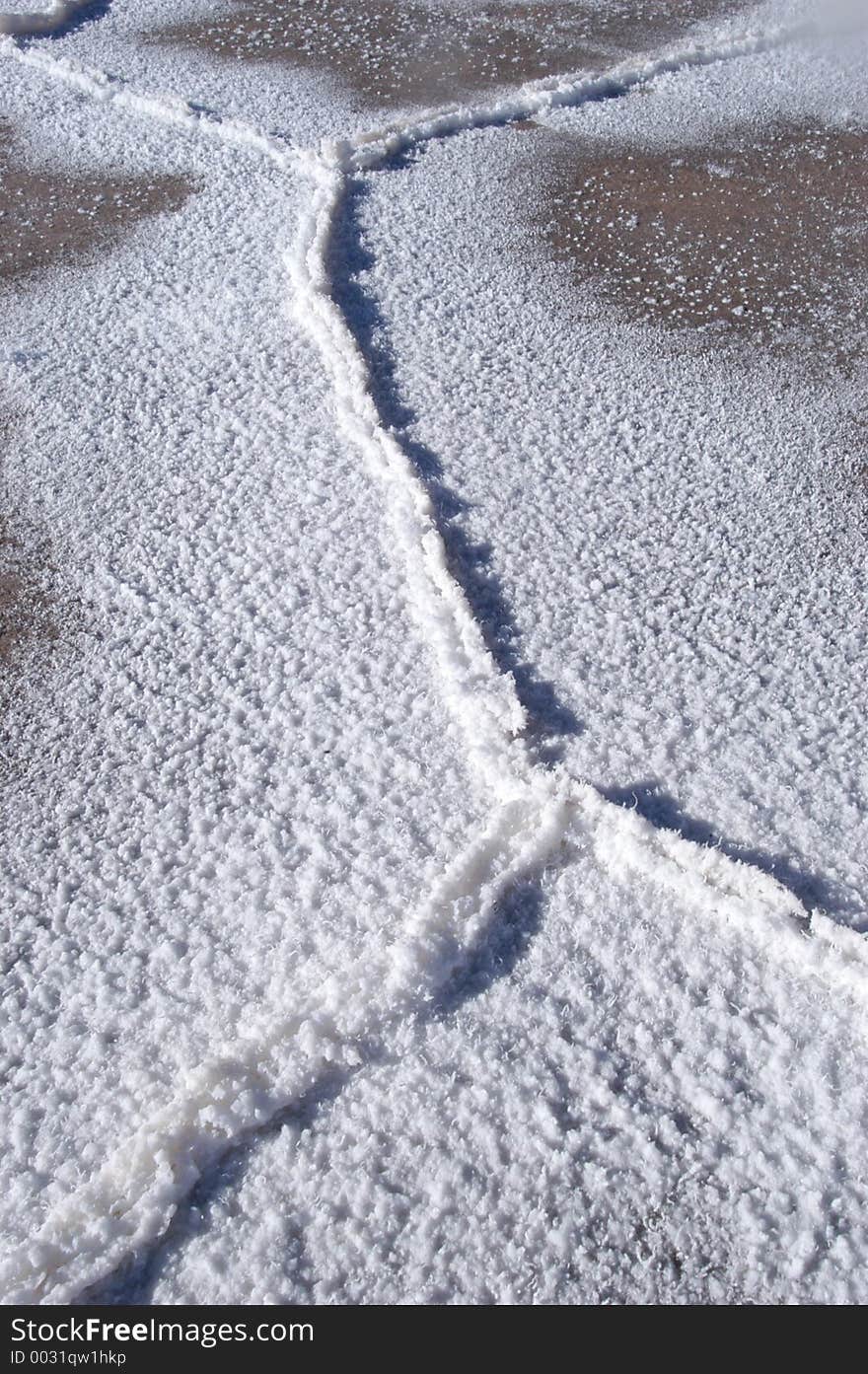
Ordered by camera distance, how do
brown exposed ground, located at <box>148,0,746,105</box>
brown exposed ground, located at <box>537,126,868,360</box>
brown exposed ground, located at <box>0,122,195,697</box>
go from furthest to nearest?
brown exposed ground, located at <box>148,0,746,105</box>
brown exposed ground, located at <box>0,122,195,697</box>
brown exposed ground, located at <box>537,126,868,360</box>

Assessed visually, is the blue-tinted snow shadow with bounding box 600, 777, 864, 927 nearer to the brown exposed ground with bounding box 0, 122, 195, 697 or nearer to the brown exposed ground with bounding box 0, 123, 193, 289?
the brown exposed ground with bounding box 0, 122, 195, 697

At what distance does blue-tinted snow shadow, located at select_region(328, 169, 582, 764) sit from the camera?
222 centimetres

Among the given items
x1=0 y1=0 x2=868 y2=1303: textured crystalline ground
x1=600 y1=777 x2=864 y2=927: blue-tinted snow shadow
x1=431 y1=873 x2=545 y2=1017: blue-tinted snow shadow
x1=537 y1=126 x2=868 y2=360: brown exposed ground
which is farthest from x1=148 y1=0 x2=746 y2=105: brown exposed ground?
x1=431 y1=873 x2=545 y2=1017: blue-tinted snow shadow

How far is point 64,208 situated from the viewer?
4.00 meters

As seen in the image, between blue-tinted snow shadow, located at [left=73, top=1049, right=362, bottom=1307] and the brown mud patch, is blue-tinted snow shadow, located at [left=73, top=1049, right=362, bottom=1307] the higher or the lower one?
the lower one

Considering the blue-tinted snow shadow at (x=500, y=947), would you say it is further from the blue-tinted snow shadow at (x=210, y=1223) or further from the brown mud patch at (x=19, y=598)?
the brown mud patch at (x=19, y=598)

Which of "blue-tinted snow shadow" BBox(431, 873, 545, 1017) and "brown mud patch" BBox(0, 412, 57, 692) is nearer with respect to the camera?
"blue-tinted snow shadow" BBox(431, 873, 545, 1017)

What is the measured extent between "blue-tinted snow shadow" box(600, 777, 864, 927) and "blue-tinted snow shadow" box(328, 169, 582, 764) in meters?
0.18

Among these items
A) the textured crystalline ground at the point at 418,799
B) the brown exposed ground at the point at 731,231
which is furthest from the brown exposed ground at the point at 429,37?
the textured crystalline ground at the point at 418,799

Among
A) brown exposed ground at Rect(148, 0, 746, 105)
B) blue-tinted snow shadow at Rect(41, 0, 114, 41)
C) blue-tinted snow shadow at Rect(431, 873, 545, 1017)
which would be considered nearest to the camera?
blue-tinted snow shadow at Rect(431, 873, 545, 1017)

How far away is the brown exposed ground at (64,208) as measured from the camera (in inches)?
148

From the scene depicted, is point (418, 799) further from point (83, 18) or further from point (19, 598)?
point (83, 18)

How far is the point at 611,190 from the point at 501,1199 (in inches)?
142
